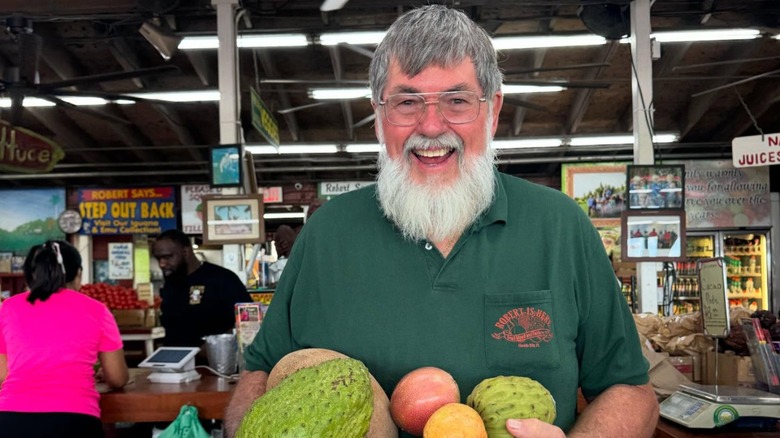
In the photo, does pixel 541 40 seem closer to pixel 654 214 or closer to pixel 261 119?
pixel 654 214

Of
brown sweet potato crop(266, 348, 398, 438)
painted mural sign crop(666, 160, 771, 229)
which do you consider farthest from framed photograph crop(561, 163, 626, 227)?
brown sweet potato crop(266, 348, 398, 438)

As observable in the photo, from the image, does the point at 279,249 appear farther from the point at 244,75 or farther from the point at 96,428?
the point at 244,75

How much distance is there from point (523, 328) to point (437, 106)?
49cm

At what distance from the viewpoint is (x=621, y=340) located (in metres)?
1.56

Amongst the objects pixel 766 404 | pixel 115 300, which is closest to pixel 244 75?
pixel 115 300

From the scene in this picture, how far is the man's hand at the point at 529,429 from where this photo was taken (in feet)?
3.72

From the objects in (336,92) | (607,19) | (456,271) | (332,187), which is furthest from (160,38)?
(332,187)

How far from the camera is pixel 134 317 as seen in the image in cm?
867

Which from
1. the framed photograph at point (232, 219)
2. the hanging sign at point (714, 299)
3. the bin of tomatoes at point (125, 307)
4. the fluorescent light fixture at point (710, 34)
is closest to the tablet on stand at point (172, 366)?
the framed photograph at point (232, 219)

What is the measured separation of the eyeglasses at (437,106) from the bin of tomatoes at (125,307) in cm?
766

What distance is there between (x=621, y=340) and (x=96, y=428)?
3235mm

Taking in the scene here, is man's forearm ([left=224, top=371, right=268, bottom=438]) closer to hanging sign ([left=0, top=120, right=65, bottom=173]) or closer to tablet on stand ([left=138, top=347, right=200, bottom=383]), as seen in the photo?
tablet on stand ([left=138, top=347, right=200, bottom=383])

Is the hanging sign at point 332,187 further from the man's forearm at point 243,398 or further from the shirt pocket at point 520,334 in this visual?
the shirt pocket at point 520,334

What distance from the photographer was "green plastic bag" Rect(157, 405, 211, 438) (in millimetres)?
3707
